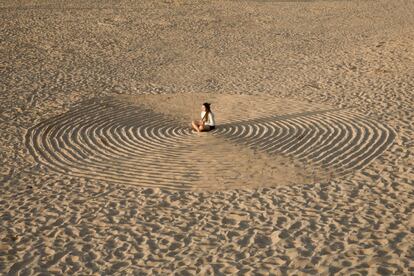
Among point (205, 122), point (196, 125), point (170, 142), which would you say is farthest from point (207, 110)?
point (170, 142)

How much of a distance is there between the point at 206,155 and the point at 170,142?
34.9 inches

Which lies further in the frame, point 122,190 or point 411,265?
point 122,190

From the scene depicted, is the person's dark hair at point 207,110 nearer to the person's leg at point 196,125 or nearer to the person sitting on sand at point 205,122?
the person sitting on sand at point 205,122

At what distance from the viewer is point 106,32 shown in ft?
62.9

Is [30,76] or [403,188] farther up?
[30,76]

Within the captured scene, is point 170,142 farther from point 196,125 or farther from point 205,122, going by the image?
point 205,122

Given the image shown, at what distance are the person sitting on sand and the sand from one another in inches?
8.0

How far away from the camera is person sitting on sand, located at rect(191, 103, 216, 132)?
32.8 feet

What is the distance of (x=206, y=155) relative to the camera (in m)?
9.16

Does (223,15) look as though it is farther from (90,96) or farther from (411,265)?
(411,265)

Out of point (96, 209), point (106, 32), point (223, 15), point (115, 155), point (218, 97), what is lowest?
point (96, 209)

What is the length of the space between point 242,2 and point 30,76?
1407 cm

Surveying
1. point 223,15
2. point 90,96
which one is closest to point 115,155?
point 90,96

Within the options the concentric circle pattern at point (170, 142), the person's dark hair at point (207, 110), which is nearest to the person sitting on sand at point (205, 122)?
the person's dark hair at point (207, 110)
